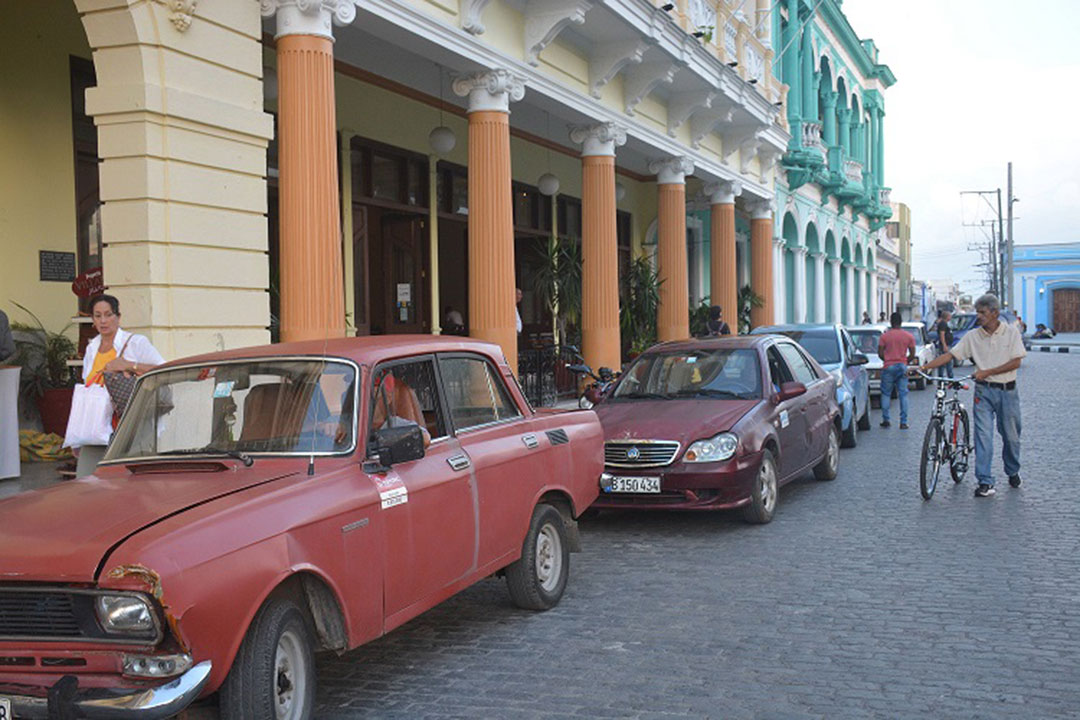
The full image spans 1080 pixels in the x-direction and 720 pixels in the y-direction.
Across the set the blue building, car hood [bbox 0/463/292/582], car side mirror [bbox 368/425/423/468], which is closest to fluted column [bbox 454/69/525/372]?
car side mirror [bbox 368/425/423/468]

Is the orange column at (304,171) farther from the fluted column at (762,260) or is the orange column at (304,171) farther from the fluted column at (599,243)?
the fluted column at (762,260)

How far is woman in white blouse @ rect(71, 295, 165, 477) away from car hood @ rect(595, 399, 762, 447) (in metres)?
3.79

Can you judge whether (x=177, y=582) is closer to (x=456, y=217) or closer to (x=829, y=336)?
(x=829, y=336)

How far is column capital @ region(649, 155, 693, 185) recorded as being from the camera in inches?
797

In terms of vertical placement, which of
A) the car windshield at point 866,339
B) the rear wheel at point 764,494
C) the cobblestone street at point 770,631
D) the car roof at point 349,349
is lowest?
the cobblestone street at point 770,631

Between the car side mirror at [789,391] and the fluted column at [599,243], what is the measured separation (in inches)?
292

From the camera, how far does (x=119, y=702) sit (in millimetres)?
3518

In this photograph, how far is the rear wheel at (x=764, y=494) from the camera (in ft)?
28.7

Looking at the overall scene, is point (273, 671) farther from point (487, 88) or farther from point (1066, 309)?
point (1066, 309)

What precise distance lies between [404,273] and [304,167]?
7.43m

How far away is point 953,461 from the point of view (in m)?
10.6

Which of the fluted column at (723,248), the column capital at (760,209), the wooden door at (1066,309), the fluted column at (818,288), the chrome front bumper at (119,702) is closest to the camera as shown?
the chrome front bumper at (119,702)

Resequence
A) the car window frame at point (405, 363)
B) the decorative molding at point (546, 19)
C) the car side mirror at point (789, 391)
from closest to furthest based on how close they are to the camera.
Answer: the car window frame at point (405, 363)
the car side mirror at point (789, 391)
the decorative molding at point (546, 19)

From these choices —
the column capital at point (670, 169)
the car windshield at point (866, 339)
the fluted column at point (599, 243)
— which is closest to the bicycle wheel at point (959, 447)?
the fluted column at point (599, 243)
